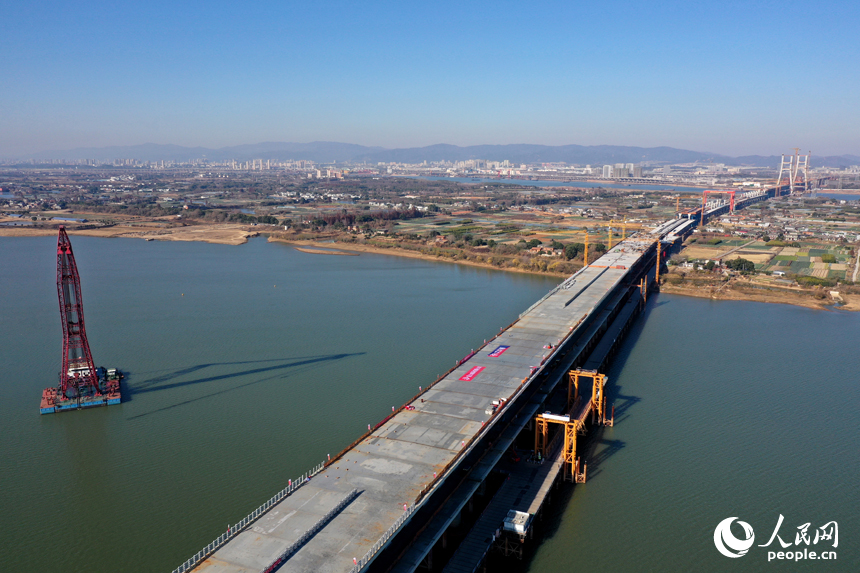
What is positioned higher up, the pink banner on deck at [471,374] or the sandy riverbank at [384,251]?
the pink banner on deck at [471,374]

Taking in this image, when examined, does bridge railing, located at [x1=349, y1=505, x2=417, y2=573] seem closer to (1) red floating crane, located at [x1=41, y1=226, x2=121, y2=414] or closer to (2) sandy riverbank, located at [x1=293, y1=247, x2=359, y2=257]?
(1) red floating crane, located at [x1=41, y1=226, x2=121, y2=414]

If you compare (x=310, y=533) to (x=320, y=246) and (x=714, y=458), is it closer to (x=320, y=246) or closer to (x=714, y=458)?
(x=714, y=458)

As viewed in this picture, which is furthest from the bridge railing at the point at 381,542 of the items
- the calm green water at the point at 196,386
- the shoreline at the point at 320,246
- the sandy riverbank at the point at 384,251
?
the sandy riverbank at the point at 384,251

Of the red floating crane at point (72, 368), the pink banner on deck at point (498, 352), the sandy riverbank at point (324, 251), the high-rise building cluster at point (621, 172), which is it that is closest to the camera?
the red floating crane at point (72, 368)

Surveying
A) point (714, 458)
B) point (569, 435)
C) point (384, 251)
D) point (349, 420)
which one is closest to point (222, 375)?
point (349, 420)

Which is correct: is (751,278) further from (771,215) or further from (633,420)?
(771,215)

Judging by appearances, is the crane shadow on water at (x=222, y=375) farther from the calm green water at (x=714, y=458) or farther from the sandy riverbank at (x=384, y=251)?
the sandy riverbank at (x=384, y=251)
